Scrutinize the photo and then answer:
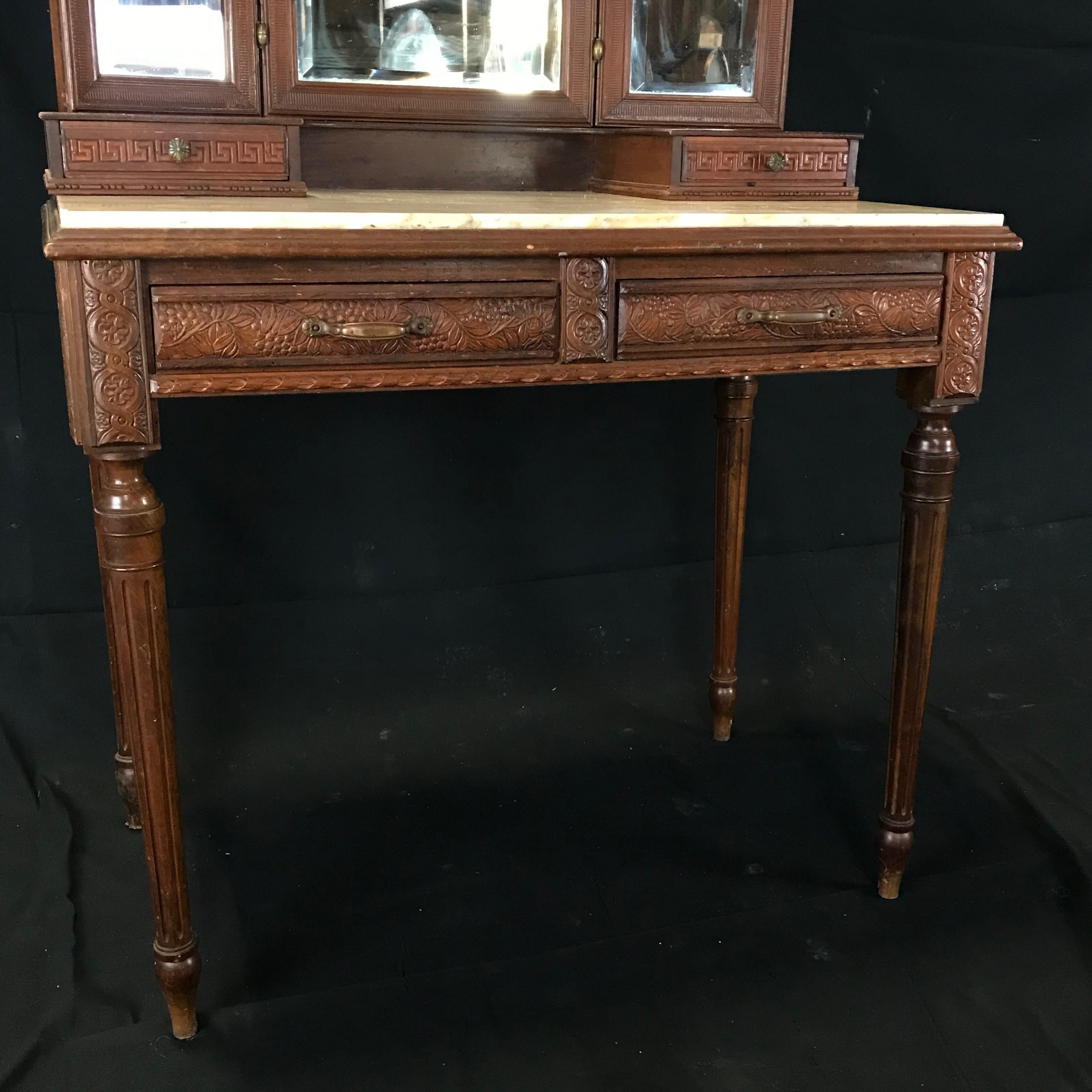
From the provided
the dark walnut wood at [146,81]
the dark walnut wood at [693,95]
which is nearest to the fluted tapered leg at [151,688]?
the dark walnut wood at [146,81]

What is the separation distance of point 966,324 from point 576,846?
1.12 m

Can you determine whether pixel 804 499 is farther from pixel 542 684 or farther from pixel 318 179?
pixel 318 179

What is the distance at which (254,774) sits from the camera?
2.51m

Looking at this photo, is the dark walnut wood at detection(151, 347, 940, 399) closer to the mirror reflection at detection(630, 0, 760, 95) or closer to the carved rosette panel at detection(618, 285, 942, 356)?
the carved rosette panel at detection(618, 285, 942, 356)

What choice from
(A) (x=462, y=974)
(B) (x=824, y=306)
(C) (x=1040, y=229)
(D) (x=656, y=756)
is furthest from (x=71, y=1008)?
(C) (x=1040, y=229)

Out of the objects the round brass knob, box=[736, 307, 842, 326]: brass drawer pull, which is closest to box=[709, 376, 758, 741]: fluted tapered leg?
box=[736, 307, 842, 326]: brass drawer pull

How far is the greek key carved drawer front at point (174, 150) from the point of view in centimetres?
184

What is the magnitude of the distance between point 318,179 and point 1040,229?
1.80 m

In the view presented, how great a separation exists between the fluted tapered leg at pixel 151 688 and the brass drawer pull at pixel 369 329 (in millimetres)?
265

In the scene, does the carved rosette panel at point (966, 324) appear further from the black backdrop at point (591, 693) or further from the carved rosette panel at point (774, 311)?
the black backdrop at point (591, 693)

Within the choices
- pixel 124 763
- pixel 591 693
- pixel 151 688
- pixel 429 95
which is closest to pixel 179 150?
pixel 429 95

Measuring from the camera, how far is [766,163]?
2.11 meters

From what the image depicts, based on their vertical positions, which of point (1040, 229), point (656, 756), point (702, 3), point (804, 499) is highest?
point (702, 3)

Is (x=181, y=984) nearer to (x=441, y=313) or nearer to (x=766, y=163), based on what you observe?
(x=441, y=313)
